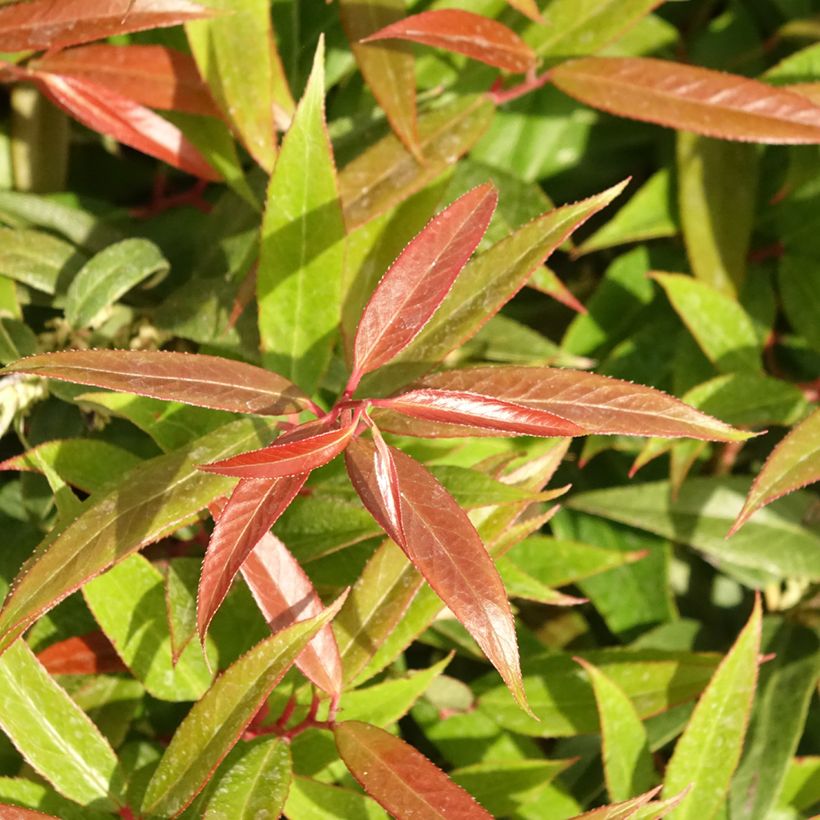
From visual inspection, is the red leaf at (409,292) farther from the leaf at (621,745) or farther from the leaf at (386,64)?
the leaf at (621,745)

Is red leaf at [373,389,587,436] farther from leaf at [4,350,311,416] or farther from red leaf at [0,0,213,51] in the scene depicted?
red leaf at [0,0,213,51]

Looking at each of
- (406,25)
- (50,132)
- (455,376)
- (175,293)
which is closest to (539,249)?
(455,376)

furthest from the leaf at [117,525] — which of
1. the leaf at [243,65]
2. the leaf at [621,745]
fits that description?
the leaf at [621,745]

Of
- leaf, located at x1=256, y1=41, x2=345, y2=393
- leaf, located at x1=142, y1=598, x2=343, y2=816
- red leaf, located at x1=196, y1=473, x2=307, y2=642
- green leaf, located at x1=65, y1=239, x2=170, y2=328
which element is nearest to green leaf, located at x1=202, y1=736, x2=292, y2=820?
leaf, located at x1=142, y1=598, x2=343, y2=816

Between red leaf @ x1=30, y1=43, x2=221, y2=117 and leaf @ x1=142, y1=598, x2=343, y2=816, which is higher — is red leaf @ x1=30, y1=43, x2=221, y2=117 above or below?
above

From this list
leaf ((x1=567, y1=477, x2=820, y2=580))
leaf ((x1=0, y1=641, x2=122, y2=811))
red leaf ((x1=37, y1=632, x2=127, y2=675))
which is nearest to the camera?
leaf ((x1=0, y1=641, x2=122, y2=811))

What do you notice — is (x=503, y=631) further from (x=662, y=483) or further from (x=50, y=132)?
(x=50, y=132)
